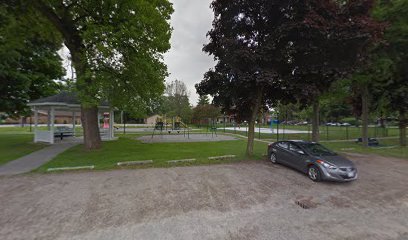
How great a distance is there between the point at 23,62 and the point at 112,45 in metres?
14.4

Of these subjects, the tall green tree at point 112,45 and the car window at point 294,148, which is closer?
the car window at point 294,148

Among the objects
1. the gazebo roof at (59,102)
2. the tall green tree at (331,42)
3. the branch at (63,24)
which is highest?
the branch at (63,24)

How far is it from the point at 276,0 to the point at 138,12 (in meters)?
6.41

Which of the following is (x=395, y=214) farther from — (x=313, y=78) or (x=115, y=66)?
(x=115, y=66)

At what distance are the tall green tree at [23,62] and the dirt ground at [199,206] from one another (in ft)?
32.7

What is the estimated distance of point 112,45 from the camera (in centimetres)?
1057

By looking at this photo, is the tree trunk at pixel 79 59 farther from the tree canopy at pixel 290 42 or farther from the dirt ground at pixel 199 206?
the tree canopy at pixel 290 42

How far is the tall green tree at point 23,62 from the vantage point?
1273 cm

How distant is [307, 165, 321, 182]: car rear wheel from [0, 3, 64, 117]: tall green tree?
53.4ft

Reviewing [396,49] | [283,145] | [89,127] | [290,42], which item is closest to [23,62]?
[89,127]

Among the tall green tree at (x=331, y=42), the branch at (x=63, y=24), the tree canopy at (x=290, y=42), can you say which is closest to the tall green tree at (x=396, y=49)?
the tall green tree at (x=331, y=42)

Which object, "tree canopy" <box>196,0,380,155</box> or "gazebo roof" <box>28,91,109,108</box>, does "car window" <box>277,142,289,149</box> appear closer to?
"tree canopy" <box>196,0,380,155</box>

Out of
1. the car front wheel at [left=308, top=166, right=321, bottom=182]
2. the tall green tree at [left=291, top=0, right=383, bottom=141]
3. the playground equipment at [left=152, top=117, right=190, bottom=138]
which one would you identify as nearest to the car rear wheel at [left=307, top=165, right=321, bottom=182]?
the car front wheel at [left=308, top=166, right=321, bottom=182]

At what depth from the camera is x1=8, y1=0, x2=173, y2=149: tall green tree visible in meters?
10.6
